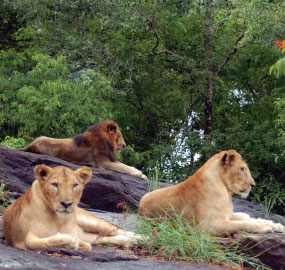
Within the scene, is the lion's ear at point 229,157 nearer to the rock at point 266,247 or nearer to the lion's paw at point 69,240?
the rock at point 266,247

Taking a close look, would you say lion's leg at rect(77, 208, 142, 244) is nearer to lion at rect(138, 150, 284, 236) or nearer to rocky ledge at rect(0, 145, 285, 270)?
rocky ledge at rect(0, 145, 285, 270)

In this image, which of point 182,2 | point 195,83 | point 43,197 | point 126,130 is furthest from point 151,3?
point 43,197

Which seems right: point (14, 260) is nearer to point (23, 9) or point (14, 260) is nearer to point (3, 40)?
point (23, 9)

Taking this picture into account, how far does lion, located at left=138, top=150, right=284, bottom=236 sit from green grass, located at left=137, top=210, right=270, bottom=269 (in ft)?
0.80

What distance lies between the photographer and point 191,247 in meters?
6.19

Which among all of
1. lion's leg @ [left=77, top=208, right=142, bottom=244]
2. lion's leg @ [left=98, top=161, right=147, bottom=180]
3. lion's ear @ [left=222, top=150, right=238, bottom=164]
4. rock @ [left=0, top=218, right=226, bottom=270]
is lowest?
rock @ [left=0, top=218, right=226, bottom=270]

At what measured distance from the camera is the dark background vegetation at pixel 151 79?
55.0 feet

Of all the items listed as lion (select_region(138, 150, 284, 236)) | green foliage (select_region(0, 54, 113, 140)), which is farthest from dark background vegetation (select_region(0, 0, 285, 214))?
lion (select_region(138, 150, 284, 236))

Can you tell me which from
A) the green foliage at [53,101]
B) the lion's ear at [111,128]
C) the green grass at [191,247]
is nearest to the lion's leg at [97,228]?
the green grass at [191,247]

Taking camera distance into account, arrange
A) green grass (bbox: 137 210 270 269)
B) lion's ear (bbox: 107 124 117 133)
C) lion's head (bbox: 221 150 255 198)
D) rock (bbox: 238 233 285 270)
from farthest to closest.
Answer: lion's ear (bbox: 107 124 117 133)
lion's head (bbox: 221 150 255 198)
rock (bbox: 238 233 285 270)
green grass (bbox: 137 210 270 269)

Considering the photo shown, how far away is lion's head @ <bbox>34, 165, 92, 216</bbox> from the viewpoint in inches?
213

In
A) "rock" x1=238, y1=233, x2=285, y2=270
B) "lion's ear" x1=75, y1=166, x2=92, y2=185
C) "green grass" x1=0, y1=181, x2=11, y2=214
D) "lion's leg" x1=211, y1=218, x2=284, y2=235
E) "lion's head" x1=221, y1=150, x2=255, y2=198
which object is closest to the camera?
"lion's ear" x1=75, y1=166, x2=92, y2=185

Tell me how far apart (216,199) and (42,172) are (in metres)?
2.25

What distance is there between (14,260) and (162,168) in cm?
1459
